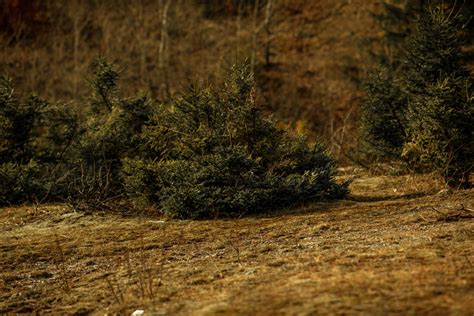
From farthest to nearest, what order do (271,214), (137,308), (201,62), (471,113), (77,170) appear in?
(201,62) < (77,170) < (471,113) < (271,214) < (137,308)

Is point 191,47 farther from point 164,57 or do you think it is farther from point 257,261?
point 257,261

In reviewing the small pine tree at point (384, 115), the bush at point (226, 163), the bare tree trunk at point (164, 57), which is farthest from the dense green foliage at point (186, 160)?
the bare tree trunk at point (164, 57)

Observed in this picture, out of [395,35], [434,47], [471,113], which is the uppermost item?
[395,35]

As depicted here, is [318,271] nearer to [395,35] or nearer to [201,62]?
[395,35]

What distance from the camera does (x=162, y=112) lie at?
13.6m

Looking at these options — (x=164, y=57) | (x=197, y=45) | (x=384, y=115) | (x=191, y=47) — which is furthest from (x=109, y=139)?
(x=197, y=45)

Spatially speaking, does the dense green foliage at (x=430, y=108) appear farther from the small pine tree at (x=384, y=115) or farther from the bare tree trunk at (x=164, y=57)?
the bare tree trunk at (x=164, y=57)

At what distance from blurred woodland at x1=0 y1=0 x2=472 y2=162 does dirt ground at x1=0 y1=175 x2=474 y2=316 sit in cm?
2319

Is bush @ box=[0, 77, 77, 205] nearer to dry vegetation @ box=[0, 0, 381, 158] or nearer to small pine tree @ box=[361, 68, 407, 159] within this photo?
small pine tree @ box=[361, 68, 407, 159]

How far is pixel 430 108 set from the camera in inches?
487

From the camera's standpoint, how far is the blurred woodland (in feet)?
119

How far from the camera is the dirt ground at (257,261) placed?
5.32 meters

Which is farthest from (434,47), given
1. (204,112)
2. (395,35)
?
(395,35)

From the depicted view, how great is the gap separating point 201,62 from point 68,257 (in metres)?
32.8
